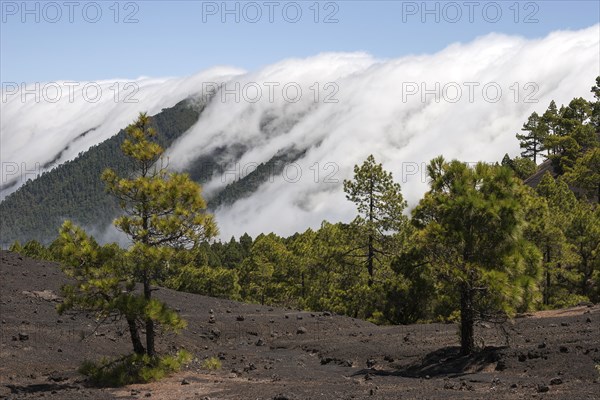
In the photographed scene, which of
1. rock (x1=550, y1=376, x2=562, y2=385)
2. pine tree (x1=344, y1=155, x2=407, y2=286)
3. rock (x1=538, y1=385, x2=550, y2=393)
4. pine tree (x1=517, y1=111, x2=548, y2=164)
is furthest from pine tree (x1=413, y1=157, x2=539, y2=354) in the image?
pine tree (x1=517, y1=111, x2=548, y2=164)

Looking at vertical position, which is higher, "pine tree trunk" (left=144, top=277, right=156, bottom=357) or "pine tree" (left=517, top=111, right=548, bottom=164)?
"pine tree" (left=517, top=111, right=548, bottom=164)

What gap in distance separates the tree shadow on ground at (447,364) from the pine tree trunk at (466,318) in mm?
294

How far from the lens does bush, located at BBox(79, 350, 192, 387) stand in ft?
67.2

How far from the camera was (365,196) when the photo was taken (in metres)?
42.9

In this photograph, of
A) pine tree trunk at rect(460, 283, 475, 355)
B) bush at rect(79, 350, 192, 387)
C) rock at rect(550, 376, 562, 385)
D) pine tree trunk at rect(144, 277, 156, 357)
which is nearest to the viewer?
rock at rect(550, 376, 562, 385)

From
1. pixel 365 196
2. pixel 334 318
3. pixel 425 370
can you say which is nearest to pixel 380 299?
pixel 334 318

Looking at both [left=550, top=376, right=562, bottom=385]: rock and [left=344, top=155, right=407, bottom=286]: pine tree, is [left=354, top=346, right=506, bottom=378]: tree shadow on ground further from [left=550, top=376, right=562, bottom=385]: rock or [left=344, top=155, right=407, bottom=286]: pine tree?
[left=344, top=155, right=407, bottom=286]: pine tree

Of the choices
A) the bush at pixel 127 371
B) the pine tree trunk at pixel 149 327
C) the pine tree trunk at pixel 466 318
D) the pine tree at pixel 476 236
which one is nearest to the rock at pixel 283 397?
the bush at pixel 127 371

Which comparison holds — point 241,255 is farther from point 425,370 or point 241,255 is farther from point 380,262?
point 425,370

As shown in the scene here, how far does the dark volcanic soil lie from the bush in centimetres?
41

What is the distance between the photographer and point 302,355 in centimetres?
2933

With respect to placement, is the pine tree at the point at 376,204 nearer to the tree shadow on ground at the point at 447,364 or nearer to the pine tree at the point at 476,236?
the tree shadow on ground at the point at 447,364

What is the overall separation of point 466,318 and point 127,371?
419 inches

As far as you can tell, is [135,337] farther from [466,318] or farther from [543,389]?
[543,389]
